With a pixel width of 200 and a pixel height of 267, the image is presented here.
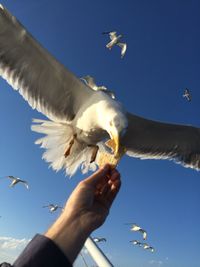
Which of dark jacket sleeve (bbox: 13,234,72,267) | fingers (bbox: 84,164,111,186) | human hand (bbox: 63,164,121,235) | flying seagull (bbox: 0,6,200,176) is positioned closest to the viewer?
dark jacket sleeve (bbox: 13,234,72,267)

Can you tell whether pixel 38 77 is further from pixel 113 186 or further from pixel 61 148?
pixel 113 186

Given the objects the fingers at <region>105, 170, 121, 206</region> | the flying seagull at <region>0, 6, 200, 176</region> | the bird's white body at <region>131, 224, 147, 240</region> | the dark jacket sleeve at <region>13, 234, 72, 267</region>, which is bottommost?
the dark jacket sleeve at <region>13, 234, 72, 267</region>

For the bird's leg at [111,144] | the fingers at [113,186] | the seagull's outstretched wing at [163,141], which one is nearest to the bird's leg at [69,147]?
the bird's leg at [111,144]

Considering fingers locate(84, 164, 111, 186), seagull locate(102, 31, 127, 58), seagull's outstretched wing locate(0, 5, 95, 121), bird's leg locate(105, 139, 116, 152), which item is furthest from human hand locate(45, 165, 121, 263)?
seagull locate(102, 31, 127, 58)

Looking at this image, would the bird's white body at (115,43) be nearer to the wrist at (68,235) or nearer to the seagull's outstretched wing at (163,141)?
the seagull's outstretched wing at (163,141)

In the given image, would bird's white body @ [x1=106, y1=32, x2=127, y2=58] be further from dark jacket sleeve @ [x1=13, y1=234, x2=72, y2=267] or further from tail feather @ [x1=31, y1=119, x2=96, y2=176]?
dark jacket sleeve @ [x1=13, y1=234, x2=72, y2=267]

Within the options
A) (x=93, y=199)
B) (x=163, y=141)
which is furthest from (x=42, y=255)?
(x=163, y=141)
